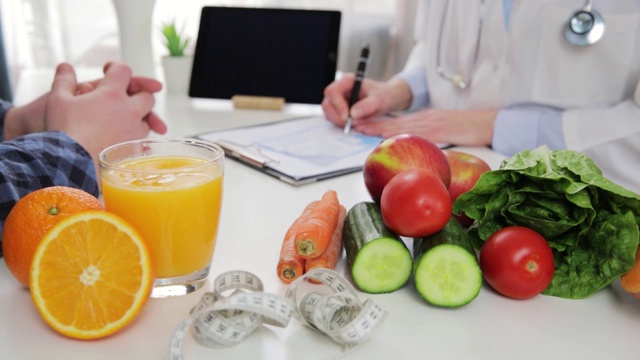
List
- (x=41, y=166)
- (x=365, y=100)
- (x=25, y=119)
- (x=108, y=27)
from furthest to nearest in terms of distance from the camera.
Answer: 1. (x=108, y=27)
2. (x=365, y=100)
3. (x=25, y=119)
4. (x=41, y=166)

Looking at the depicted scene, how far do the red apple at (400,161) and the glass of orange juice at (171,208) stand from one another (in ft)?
0.65

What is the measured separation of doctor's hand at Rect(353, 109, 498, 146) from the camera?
4.01 feet

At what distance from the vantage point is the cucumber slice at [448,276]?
0.58m

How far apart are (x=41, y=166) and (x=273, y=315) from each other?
420 millimetres

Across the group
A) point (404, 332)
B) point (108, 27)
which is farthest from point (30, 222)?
point (108, 27)

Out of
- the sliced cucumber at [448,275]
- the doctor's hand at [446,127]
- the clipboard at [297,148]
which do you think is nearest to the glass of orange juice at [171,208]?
the sliced cucumber at [448,275]

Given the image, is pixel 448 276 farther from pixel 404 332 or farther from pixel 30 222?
pixel 30 222

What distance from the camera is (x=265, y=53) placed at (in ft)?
4.97

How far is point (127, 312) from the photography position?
21.0 inches

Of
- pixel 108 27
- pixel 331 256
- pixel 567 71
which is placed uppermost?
pixel 567 71

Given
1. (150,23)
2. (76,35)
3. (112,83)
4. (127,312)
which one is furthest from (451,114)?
(76,35)

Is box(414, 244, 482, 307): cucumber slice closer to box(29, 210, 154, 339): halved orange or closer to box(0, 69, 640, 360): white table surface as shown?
box(0, 69, 640, 360): white table surface

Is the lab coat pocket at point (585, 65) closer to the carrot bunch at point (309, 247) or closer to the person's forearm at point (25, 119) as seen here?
the carrot bunch at point (309, 247)

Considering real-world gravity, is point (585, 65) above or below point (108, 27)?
above
